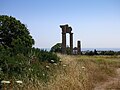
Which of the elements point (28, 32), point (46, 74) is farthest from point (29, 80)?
point (28, 32)

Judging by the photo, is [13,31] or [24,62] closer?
[24,62]

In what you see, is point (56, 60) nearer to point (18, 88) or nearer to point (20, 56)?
point (20, 56)

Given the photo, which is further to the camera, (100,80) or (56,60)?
(56,60)

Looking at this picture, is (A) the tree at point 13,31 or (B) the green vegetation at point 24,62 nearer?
(B) the green vegetation at point 24,62

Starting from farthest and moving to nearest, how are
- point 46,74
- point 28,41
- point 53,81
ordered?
1. point 28,41
2. point 46,74
3. point 53,81

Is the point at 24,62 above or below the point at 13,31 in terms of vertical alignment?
below

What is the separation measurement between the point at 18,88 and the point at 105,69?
7.08 m

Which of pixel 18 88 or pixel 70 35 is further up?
pixel 70 35

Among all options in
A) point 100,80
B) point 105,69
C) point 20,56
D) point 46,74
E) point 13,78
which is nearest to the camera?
point 13,78

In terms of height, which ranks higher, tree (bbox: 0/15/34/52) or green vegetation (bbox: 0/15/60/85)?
tree (bbox: 0/15/34/52)

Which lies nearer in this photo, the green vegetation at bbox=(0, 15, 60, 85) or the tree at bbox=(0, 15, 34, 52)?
the green vegetation at bbox=(0, 15, 60, 85)

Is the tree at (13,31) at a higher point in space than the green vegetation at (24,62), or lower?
higher

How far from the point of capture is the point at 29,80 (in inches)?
258

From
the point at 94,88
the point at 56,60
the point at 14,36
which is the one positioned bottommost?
the point at 94,88
